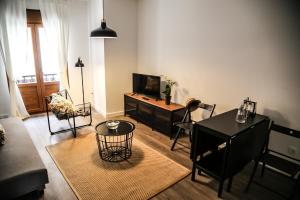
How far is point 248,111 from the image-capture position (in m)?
2.90

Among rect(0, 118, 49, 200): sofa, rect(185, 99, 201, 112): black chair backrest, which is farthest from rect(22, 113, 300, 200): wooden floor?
rect(185, 99, 201, 112): black chair backrest

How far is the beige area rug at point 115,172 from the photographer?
2547mm

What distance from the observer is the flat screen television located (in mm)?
4430

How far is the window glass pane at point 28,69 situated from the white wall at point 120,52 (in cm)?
174

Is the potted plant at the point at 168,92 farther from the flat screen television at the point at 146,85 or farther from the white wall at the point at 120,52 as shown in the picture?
the white wall at the point at 120,52

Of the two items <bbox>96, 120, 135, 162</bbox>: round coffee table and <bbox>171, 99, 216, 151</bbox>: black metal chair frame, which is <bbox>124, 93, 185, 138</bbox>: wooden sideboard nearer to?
<bbox>171, 99, 216, 151</bbox>: black metal chair frame

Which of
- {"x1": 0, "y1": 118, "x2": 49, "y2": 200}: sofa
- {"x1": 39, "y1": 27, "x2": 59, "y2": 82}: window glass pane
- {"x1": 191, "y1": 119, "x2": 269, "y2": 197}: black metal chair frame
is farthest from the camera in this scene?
{"x1": 39, "y1": 27, "x2": 59, "y2": 82}: window glass pane

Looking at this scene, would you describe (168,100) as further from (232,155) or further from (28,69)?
(28,69)

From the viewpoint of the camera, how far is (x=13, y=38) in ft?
14.6

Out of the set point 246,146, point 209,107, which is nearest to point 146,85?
point 209,107

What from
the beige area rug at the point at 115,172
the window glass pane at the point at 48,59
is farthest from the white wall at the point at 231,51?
the window glass pane at the point at 48,59

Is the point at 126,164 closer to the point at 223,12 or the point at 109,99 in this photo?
the point at 109,99

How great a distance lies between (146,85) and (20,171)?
9.72 feet

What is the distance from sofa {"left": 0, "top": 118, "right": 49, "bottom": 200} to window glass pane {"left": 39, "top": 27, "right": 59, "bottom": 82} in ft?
8.84
